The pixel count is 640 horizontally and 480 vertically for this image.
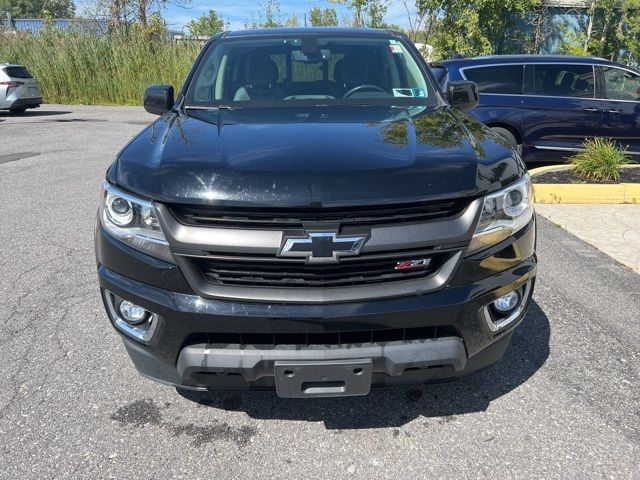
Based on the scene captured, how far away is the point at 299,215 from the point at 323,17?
22.8 meters

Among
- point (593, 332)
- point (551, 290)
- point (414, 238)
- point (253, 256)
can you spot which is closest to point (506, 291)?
point (414, 238)

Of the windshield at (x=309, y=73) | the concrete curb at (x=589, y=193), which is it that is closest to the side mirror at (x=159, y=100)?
the windshield at (x=309, y=73)

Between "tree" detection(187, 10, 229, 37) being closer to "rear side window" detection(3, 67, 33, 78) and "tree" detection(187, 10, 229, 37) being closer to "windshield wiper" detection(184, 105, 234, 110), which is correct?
"rear side window" detection(3, 67, 33, 78)

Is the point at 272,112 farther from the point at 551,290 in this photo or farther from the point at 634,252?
the point at 634,252

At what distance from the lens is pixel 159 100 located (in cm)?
364

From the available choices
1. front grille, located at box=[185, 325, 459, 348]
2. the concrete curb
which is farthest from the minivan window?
front grille, located at box=[185, 325, 459, 348]

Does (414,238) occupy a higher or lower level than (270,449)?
higher

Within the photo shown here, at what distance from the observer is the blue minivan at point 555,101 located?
7773 mm

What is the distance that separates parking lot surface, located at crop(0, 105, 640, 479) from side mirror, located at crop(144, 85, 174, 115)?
138 centimetres

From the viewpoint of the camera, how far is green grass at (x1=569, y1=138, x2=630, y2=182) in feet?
22.8

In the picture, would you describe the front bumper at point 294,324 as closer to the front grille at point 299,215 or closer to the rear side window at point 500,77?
the front grille at point 299,215

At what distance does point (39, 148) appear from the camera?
10445mm

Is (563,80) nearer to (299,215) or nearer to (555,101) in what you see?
(555,101)

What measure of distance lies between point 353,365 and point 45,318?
2.45m
